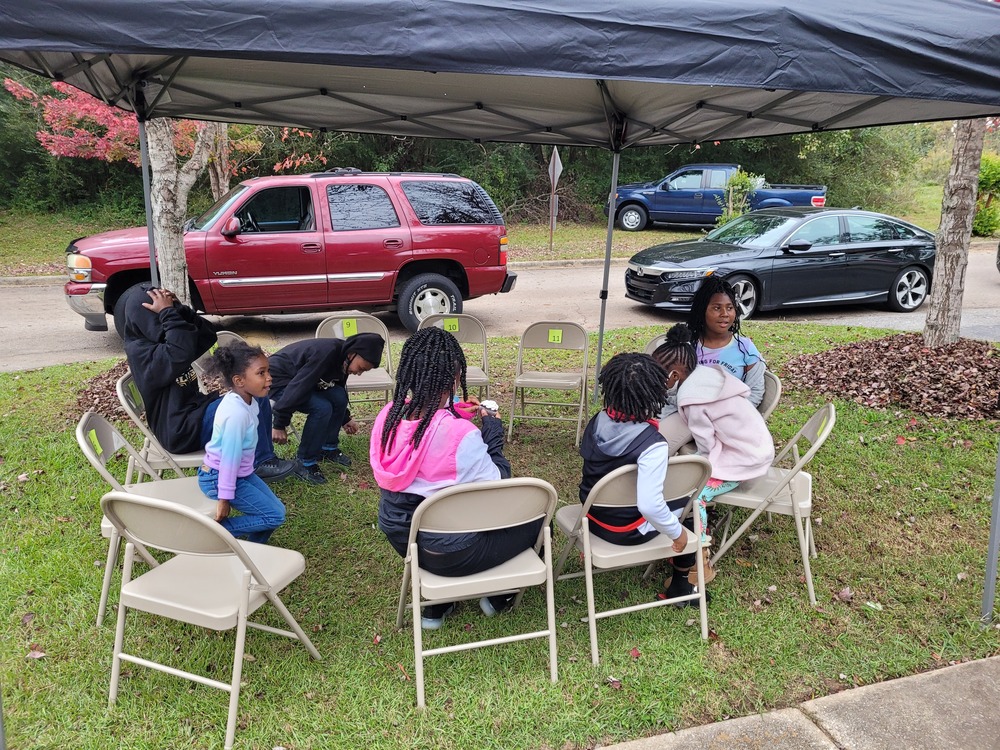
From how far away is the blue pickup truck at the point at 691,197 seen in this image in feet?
59.9

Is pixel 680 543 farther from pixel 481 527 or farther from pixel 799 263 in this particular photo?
pixel 799 263

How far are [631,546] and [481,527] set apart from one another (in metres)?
0.76

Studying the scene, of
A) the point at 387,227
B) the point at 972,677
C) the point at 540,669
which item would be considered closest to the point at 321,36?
the point at 540,669

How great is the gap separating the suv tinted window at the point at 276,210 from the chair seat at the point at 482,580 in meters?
6.26

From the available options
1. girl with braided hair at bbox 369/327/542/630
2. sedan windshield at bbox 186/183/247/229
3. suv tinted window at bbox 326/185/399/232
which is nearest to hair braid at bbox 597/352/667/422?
girl with braided hair at bbox 369/327/542/630

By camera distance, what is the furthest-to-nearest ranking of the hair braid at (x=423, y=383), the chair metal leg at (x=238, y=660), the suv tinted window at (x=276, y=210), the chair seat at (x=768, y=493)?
the suv tinted window at (x=276, y=210), the chair seat at (x=768, y=493), the hair braid at (x=423, y=383), the chair metal leg at (x=238, y=660)

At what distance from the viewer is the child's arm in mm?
2770

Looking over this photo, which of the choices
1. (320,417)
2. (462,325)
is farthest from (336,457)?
(462,325)

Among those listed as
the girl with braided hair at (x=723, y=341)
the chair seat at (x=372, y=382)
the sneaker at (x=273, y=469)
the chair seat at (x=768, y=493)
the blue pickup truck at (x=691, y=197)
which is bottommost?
the sneaker at (x=273, y=469)

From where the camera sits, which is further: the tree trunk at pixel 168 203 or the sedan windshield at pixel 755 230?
the sedan windshield at pixel 755 230

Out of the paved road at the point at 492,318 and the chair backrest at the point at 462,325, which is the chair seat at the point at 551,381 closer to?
the chair backrest at the point at 462,325

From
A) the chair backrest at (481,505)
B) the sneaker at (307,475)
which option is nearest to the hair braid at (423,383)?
the chair backrest at (481,505)

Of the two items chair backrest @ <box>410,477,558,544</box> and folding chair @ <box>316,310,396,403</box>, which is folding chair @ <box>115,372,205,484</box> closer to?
folding chair @ <box>316,310,396,403</box>

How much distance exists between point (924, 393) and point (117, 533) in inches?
226
